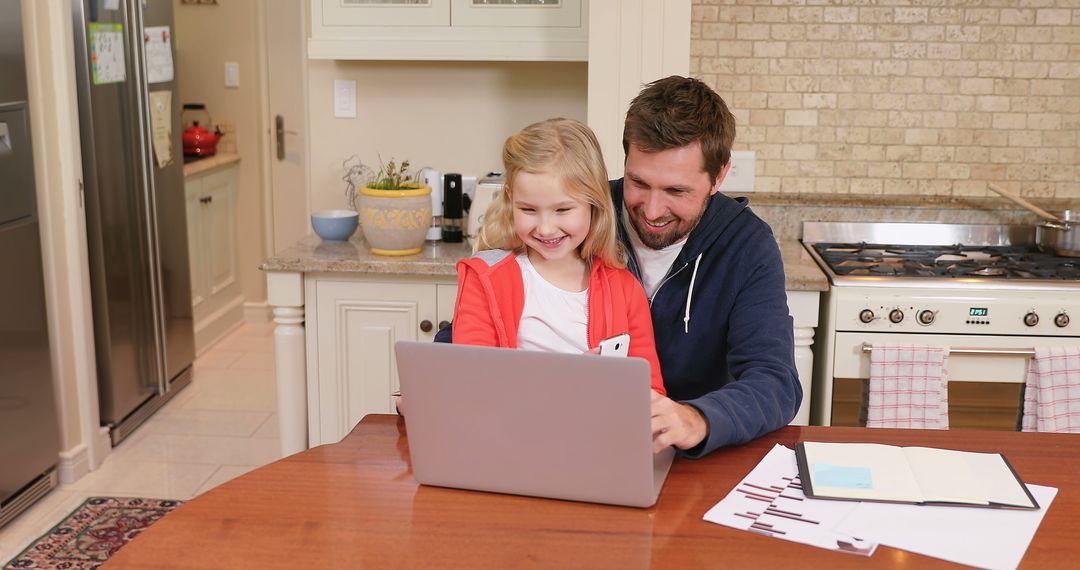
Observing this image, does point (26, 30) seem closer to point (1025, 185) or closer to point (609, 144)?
point (609, 144)

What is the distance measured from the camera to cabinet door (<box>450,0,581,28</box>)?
330cm

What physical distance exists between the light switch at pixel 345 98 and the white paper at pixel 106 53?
0.78m

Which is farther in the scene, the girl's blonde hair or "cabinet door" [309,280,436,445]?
"cabinet door" [309,280,436,445]

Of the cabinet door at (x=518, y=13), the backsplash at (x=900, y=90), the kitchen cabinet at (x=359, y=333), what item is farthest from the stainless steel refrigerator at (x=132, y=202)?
the backsplash at (x=900, y=90)

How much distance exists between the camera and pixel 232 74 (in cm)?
528

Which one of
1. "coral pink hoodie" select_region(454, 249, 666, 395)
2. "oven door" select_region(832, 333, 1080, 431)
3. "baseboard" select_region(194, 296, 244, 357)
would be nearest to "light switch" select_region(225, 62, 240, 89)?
"baseboard" select_region(194, 296, 244, 357)

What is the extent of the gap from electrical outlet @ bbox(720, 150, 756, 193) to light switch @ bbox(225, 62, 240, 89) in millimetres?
2867

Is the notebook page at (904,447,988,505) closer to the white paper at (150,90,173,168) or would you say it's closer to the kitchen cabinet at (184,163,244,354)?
the white paper at (150,90,173,168)

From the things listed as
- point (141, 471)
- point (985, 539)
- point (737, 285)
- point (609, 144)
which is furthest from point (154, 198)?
point (985, 539)

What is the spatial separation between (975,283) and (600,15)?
129cm

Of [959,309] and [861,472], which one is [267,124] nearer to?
[959,309]

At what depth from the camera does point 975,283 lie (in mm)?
2873

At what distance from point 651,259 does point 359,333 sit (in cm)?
132

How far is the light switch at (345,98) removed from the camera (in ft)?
12.0
